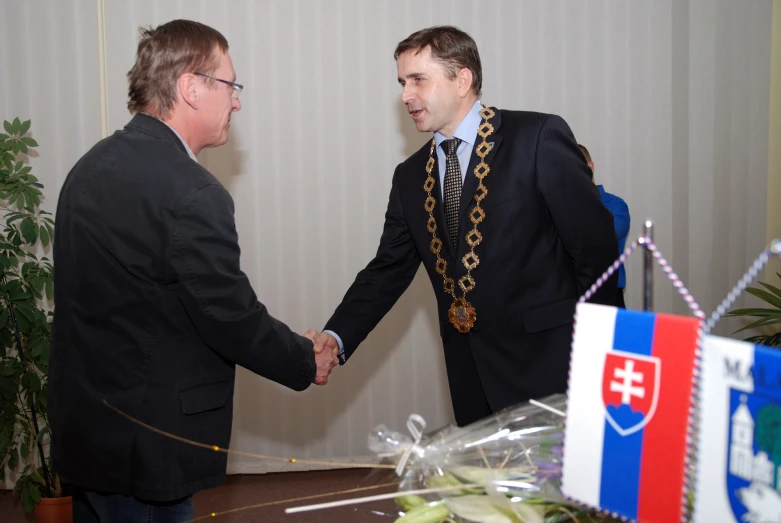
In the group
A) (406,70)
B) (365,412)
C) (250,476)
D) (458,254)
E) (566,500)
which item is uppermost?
(406,70)

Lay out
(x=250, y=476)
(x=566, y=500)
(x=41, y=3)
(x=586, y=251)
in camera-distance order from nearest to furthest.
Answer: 1. (x=566, y=500)
2. (x=586, y=251)
3. (x=41, y=3)
4. (x=250, y=476)

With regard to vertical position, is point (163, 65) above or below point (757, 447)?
above

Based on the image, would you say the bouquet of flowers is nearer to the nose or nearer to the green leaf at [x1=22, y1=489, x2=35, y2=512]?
the nose

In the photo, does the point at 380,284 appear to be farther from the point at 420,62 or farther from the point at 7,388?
the point at 7,388

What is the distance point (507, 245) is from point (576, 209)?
212 mm

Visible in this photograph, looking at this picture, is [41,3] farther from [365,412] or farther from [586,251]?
[586,251]

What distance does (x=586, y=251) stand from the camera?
2027 mm

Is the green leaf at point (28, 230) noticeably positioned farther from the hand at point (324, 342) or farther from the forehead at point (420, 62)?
the forehead at point (420, 62)

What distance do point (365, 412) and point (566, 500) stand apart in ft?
10.9

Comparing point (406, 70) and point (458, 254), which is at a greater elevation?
point (406, 70)

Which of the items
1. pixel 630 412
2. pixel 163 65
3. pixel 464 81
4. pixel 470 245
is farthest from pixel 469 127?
pixel 630 412

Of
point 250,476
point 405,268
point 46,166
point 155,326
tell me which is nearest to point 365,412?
point 250,476

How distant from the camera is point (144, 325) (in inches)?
61.6

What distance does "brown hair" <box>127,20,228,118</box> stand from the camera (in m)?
1.75
